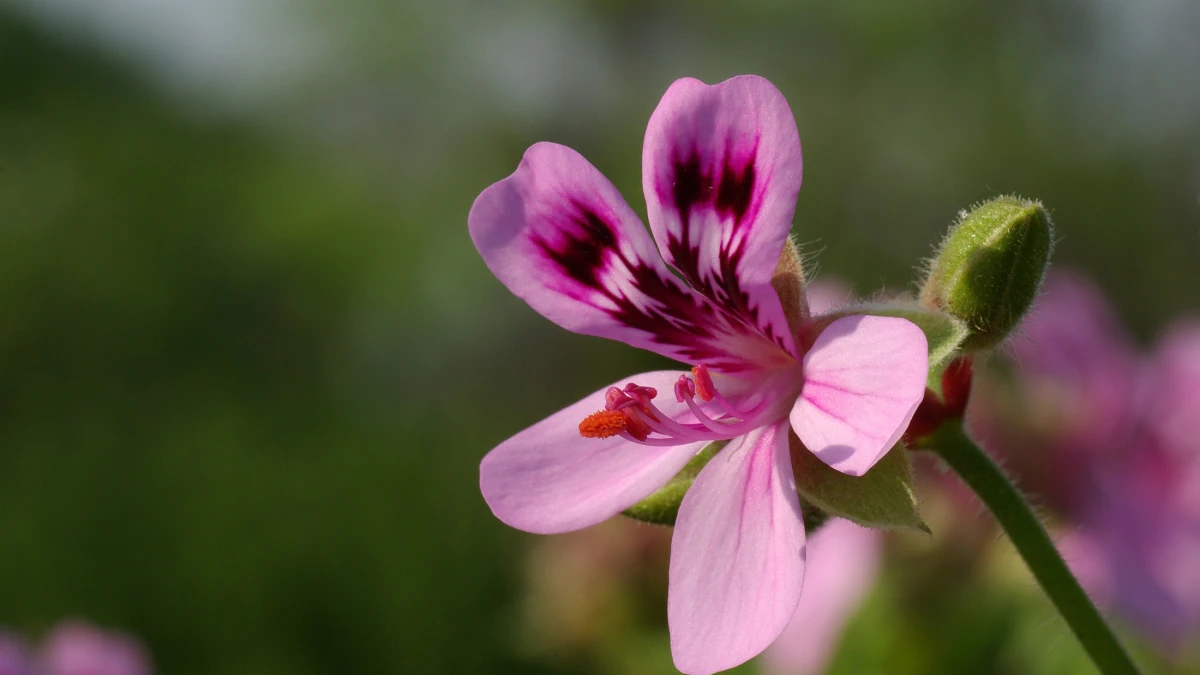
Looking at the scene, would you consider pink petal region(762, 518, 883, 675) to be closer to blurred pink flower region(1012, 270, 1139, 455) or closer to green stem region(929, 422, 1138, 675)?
blurred pink flower region(1012, 270, 1139, 455)

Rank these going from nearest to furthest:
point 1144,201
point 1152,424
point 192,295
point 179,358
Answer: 1. point 1152,424
2. point 179,358
3. point 192,295
4. point 1144,201

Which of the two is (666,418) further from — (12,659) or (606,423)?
(12,659)

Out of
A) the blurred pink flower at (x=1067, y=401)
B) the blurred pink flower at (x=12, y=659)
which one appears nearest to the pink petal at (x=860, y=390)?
the blurred pink flower at (x=12, y=659)

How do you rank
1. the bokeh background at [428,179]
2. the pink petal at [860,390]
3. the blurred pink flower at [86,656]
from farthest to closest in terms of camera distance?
the bokeh background at [428,179] → the blurred pink flower at [86,656] → the pink petal at [860,390]

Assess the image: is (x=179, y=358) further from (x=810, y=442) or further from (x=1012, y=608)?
(x=810, y=442)

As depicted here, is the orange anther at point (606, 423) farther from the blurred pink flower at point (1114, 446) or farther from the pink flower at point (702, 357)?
the blurred pink flower at point (1114, 446)

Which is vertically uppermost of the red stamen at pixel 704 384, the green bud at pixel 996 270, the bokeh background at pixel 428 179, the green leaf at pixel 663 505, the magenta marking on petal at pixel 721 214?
the magenta marking on petal at pixel 721 214

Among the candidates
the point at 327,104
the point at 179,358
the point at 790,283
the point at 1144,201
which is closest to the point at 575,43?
the point at 327,104
